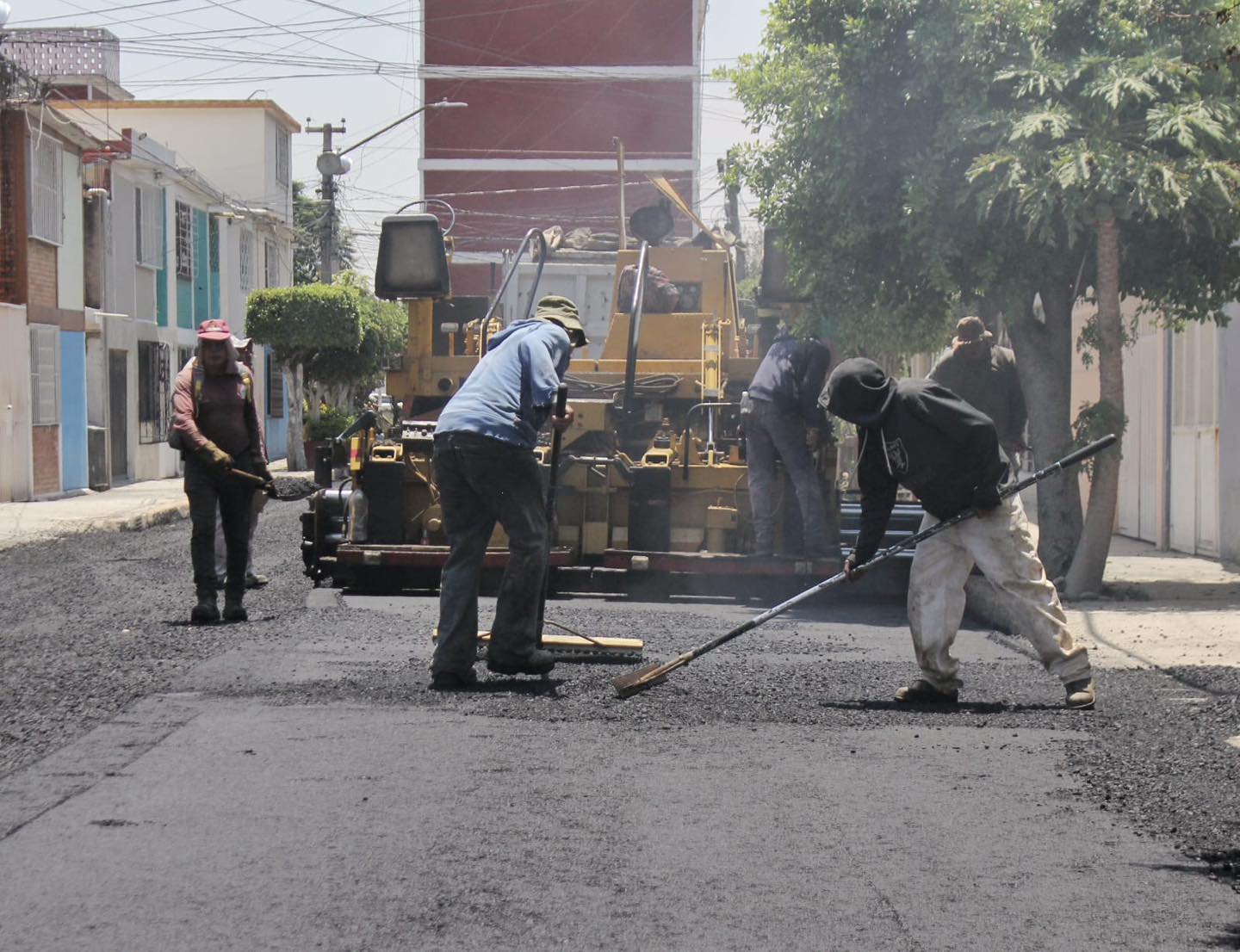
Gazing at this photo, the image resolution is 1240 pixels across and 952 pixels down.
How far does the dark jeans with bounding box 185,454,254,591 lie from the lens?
32.6 ft

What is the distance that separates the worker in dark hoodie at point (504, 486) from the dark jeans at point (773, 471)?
132 inches

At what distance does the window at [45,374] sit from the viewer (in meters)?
24.9

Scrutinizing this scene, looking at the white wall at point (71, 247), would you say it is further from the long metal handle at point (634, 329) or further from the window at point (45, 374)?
the long metal handle at point (634, 329)

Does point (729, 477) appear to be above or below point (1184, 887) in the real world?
above

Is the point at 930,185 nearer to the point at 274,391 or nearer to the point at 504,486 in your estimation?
the point at 504,486

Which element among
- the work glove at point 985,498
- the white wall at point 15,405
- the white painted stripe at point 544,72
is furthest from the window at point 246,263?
the work glove at point 985,498

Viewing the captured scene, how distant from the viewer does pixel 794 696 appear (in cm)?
749

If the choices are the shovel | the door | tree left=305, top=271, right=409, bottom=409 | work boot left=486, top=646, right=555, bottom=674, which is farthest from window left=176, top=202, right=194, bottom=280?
the shovel

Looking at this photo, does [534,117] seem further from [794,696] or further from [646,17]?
[794,696]

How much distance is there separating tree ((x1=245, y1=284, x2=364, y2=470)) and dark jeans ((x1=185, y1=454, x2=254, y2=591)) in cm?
2388

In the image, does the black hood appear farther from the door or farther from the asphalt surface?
the door

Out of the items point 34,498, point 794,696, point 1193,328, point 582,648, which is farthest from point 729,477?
point 34,498

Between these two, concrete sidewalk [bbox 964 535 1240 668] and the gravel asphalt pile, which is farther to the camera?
concrete sidewalk [bbox 964 535 1240 668]

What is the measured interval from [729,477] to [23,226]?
1593cm
